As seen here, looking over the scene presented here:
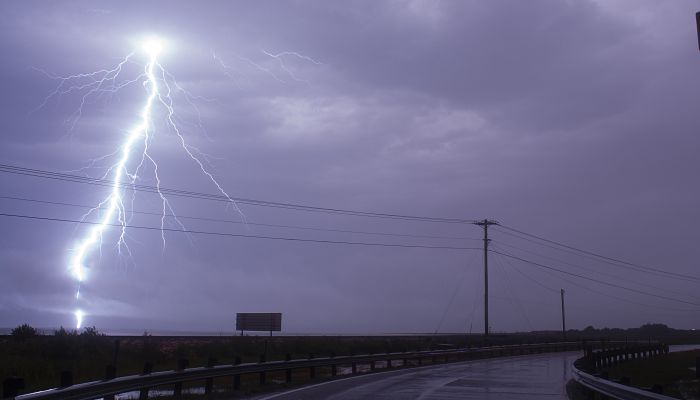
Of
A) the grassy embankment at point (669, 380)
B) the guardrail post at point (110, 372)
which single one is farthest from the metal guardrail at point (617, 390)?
the guardrail post at point (110, 372)

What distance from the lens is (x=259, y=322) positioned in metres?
63.1

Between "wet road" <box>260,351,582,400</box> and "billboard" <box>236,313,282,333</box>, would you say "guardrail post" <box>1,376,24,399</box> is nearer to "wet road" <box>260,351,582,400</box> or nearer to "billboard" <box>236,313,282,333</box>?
"wet road" <box>260,351,582,400</box>

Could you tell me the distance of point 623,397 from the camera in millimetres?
13203

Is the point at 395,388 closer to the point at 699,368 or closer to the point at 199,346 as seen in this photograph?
the point at 699,368

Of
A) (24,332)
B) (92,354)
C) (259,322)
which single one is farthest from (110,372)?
(259,322)

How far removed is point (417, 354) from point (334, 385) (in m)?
14.5

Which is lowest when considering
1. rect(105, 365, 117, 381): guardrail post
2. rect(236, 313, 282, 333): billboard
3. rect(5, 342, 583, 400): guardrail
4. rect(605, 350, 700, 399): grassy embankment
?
rect(605, 350, 700, 399): grassy embankment

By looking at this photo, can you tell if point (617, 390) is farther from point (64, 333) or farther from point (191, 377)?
point (64, 333)

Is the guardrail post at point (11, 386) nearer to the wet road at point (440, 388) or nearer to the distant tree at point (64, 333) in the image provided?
the wet road at point (440, 388)

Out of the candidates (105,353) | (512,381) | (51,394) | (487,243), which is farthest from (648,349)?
(51,394)

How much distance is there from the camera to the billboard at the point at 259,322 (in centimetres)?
6178

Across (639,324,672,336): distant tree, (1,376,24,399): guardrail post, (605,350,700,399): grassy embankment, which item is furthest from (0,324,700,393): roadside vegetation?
(639,324,672,336): distant tree

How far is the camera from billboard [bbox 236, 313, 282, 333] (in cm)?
6178

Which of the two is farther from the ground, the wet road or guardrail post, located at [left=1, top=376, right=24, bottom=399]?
guardrail post, located at [left=1, top=376, right=24, bottom=399]
